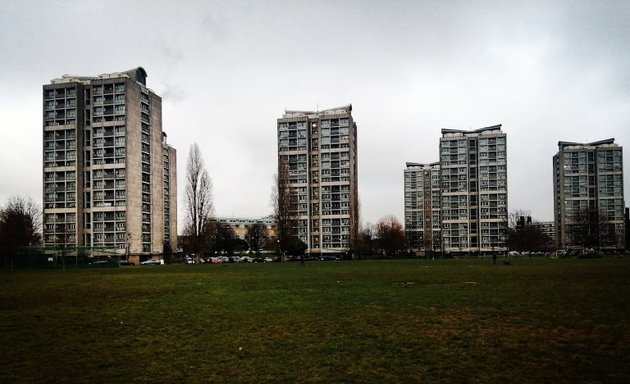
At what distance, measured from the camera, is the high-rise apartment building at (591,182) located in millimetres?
173875

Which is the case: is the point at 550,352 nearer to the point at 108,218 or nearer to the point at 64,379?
the point at 64,379

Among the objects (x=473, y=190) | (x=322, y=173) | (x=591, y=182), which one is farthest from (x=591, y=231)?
(x=322, y=173)

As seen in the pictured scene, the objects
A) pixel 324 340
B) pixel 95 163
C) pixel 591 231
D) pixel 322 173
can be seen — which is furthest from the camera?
pixel 322 173

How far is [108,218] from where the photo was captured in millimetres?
110938

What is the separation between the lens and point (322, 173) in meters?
143

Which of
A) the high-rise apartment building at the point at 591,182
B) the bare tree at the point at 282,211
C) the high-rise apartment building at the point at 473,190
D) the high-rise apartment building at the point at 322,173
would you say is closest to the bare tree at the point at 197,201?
the bare tree at the point at 282,211

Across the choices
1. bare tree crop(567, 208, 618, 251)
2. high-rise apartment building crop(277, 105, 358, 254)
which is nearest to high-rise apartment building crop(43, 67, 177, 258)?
high-rise apartment building crop(277, 105, 358, 254)

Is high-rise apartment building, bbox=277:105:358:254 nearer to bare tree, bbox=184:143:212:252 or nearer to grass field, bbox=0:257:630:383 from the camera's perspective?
bare tree, bbox=184:143:212:252

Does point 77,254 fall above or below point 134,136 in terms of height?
below

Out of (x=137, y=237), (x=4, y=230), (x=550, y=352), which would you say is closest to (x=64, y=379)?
(x=550, y=352)

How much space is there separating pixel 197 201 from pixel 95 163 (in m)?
46.2

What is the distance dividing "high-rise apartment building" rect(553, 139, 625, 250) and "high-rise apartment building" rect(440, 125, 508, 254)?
3363 cm

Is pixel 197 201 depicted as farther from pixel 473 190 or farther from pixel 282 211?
pixel 473 190

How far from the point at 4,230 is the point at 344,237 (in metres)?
88.6
